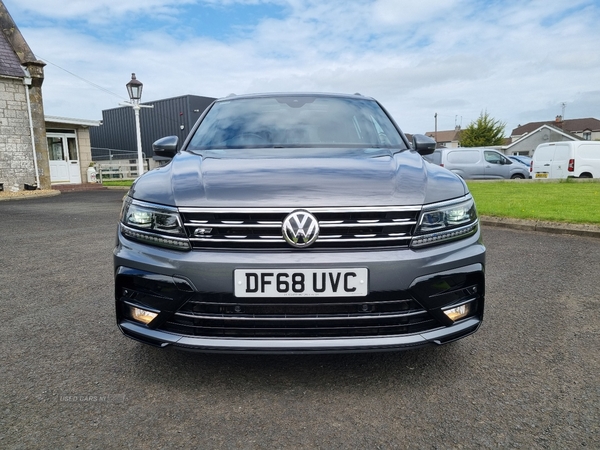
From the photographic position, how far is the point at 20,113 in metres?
16.9

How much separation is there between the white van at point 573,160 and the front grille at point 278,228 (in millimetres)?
16081

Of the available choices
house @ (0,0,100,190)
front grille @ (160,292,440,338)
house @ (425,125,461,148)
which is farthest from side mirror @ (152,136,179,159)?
house @ (425,125,461,148)

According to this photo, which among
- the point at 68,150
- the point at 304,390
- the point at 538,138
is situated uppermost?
the point at 538,138

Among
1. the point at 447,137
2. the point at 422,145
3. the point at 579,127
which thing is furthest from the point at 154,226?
the point at 447,137

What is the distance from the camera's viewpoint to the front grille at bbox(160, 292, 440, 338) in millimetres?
1904

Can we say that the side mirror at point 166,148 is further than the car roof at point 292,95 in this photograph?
No

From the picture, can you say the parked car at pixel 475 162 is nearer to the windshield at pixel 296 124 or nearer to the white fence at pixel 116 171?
the windshield at pixel 296 124

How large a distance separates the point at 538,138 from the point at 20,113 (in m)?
58.0

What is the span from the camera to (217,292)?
1.89 m

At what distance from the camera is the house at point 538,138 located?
5362cm

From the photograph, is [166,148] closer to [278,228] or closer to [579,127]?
[278,228]

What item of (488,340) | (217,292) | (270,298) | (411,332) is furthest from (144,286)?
(488,340)

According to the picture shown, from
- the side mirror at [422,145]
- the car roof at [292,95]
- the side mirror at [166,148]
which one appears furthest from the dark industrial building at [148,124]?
the side mirror at [422,145]

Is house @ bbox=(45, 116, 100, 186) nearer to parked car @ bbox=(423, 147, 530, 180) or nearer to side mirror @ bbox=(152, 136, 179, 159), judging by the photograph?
parked car @ bbox=(423, 147, 530, 180)
